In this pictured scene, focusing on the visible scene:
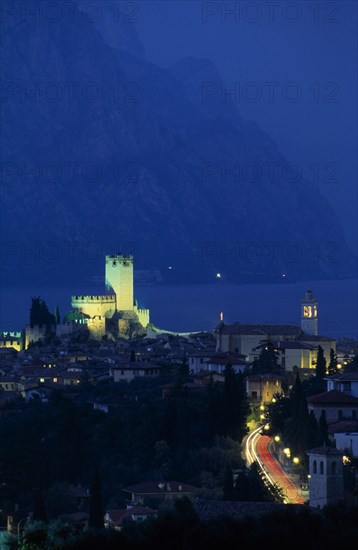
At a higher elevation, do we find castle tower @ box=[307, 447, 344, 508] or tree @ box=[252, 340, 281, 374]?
tree @ box=[252, 340, 281, 374]

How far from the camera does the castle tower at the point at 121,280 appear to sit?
78.4m

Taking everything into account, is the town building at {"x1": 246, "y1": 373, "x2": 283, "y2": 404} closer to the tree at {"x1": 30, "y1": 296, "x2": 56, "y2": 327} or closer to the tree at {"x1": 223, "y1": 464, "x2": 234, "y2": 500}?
the tree at {"x1": 223, "y1": 464, "x2": 234, "y2": 500}

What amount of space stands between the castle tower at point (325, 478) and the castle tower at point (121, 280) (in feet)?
149

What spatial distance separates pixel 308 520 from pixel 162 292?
165m

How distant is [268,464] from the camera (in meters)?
38.8

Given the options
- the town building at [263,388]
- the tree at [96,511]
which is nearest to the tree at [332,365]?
the town building at [263,388]

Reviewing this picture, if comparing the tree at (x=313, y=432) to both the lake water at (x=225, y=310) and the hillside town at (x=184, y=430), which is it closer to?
the hillside town at (x=184, y=430)

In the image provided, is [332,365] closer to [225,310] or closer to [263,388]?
[263,388]

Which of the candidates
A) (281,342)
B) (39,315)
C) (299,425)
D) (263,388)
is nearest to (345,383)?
(263,388)

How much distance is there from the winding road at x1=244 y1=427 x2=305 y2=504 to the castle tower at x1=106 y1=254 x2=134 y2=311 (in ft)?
114

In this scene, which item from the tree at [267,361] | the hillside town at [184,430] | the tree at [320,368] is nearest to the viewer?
the hillside town at [184,430]

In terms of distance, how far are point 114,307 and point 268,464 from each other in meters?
38.5

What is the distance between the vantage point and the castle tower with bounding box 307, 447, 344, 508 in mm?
31438

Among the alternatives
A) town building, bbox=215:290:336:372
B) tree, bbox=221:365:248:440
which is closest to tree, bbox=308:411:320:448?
tree, bbox=221:365:248:440
